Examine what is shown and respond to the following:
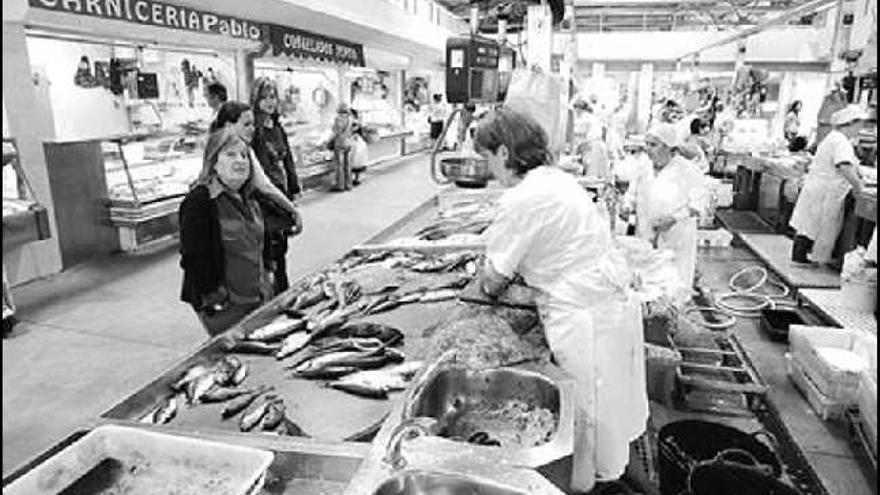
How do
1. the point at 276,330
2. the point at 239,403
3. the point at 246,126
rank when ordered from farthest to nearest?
the point at 246,126 < the point at 276,330 < the point at 239,403

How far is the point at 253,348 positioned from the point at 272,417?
0.67 metres

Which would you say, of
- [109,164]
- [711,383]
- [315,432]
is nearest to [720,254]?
[711,383]

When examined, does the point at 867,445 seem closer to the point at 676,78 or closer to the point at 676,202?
the point at 676,202

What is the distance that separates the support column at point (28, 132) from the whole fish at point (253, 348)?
3.78 meters

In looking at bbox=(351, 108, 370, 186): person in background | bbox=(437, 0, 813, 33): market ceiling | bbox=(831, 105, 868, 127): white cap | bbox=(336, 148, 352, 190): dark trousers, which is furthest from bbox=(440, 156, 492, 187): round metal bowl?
bbox=(351, 108, 370, 186): person in background

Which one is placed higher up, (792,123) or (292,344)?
(792,123)

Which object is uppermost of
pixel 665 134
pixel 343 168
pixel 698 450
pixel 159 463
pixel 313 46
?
pixel 313 46

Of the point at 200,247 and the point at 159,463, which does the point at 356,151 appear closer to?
the point at 200,247

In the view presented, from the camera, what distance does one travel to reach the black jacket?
110 inches

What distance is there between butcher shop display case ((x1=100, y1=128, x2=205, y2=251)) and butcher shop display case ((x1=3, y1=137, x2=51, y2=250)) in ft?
4.03

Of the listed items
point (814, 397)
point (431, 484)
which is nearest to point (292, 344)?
point (431, 484)

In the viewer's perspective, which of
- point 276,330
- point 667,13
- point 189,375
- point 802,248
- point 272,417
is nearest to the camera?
point 272,417

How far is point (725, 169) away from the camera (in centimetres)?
1234

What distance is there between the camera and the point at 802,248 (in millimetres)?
A: 6598
